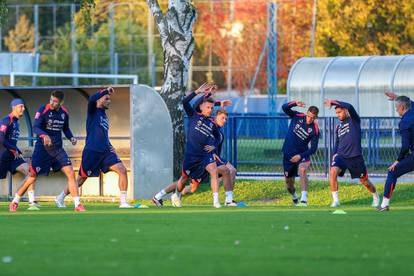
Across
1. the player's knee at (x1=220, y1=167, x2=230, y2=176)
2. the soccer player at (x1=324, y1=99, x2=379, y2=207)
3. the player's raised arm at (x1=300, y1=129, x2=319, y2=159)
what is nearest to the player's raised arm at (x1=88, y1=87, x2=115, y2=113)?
the player's knee at (x1=220, y1=167, x2=230, y2=176)

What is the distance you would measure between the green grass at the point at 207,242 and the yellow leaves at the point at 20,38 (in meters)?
60.6

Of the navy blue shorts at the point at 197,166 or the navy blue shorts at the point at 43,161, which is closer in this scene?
the navy blue shorts at the point at 43,161

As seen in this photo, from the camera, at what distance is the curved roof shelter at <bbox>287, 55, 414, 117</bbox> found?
33.9 m

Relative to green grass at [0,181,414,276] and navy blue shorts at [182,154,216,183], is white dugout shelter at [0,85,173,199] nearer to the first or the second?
navy blue shorts at [182,154,216,183]

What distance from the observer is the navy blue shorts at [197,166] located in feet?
63.8

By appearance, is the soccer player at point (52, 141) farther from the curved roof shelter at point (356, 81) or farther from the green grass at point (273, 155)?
the curved roof shelter at point (356, 81)

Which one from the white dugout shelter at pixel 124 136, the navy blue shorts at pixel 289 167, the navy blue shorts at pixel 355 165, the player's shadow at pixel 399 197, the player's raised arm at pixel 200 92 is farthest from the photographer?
the white dugout shelter at pixel 124 136

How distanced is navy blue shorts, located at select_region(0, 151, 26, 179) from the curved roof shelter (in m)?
14.7

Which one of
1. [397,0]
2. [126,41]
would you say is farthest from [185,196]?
[126,41]

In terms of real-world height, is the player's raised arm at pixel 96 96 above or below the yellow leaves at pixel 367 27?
below

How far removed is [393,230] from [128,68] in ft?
194

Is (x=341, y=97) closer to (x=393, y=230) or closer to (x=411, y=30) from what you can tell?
(x=411, y=30)

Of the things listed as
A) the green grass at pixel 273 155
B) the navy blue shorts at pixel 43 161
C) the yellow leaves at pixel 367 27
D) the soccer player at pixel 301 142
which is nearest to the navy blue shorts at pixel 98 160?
the navy blue shorts at pixel 43 161

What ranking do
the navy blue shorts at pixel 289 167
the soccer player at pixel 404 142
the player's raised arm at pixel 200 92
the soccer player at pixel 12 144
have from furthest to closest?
the navy blue shorts at pixel 289 167
the soccer player at pixel 12 144
the player's raised arm at pixel 200 92
the soccer player at pixel 404 142
